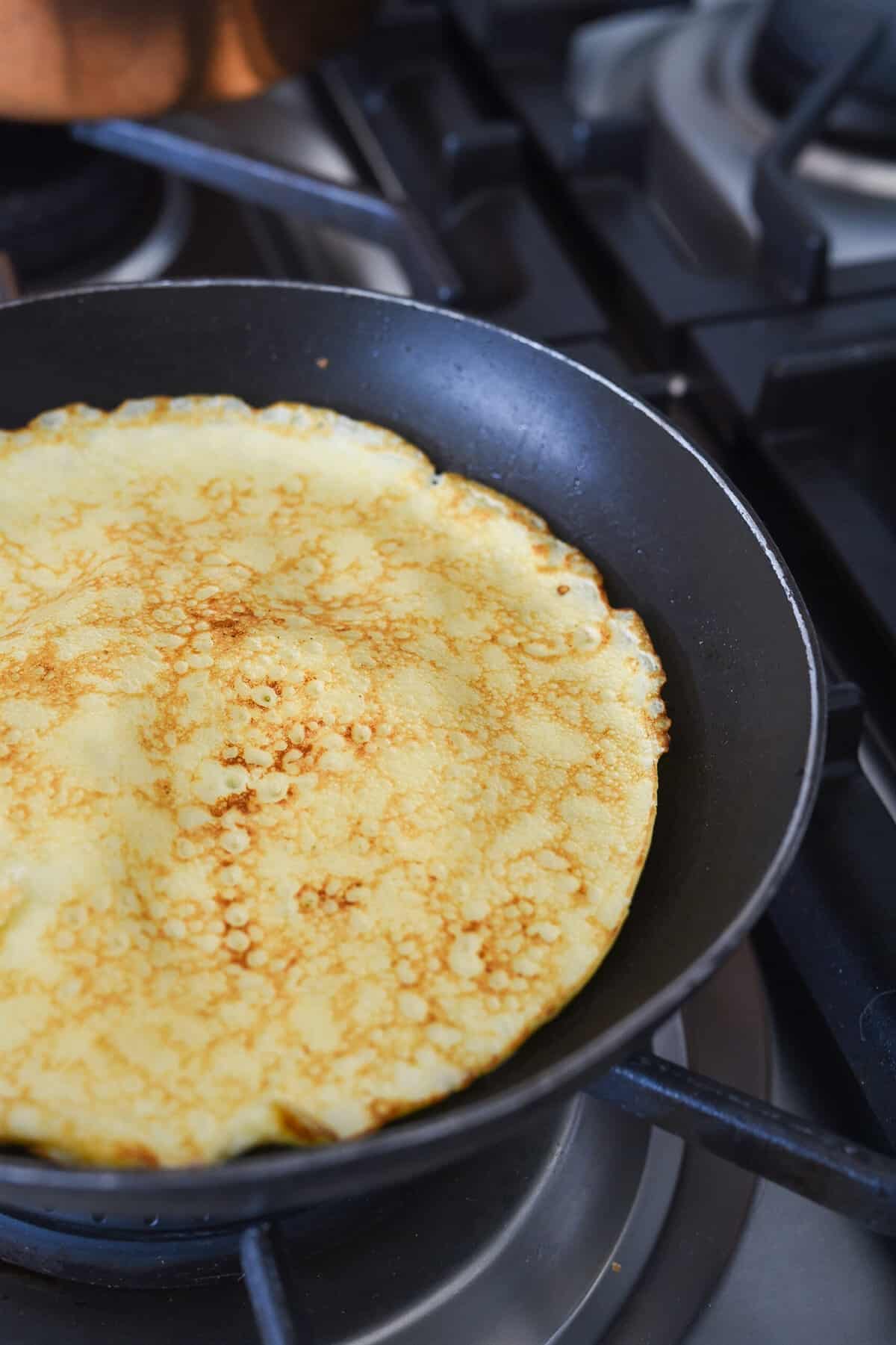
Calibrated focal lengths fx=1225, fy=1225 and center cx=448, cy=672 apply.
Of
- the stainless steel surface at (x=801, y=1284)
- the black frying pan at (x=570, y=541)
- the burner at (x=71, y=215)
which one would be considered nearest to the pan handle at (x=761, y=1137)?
the black frying pan at (x=570, y=541)

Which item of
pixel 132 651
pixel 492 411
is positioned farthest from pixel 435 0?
pixel 132 651

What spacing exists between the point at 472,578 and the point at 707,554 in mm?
226

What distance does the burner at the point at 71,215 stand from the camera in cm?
171

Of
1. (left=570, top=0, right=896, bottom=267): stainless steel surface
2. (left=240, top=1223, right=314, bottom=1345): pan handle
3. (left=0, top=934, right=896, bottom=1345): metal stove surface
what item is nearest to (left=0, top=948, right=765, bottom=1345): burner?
(left=0, top=934, right=896, bottom=1345): metal stove surface

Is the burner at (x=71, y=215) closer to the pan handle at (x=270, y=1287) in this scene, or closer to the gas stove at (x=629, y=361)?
the gas stove at (x=629, y=361)

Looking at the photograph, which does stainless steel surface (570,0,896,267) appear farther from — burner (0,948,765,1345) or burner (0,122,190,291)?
burner (0,948,765,1345)

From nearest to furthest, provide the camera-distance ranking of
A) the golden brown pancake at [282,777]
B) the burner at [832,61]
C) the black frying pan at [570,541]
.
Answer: the black frying pan at [570,541]
the golden brown pancake at [282,777]
the burner at [832,61]

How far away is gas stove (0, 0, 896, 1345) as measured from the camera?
93 centimetres

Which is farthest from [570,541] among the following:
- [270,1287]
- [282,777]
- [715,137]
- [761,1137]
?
[715,137]

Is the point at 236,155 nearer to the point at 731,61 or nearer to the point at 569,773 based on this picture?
the point at 731,61

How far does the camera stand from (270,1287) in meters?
0.77

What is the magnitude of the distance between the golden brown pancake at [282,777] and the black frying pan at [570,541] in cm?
4

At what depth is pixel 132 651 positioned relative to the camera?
3.43 ft

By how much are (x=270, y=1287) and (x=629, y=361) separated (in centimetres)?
124
